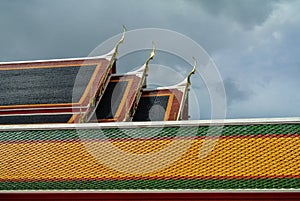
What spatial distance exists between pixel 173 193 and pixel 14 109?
10364 millimetres

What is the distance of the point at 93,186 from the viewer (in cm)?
889

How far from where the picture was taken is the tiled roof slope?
8.88 m

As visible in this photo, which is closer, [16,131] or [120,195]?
[120,195]

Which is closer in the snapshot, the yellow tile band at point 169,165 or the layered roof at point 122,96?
the yellow tile band at point 169,165

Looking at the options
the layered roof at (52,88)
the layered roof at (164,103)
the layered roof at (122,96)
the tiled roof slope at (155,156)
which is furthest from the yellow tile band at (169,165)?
the layered roof at (164,103)

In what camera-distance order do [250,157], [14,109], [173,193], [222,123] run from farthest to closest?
[14,109]
[222,123]
[250,157]
[173,193]

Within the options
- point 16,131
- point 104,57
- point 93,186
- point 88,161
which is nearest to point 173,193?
point 93,186

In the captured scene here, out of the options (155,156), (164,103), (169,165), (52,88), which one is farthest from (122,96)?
(169,165)

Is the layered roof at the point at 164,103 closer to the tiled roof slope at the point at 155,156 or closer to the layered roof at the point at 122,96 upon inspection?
the layered roof at the point at 122,96

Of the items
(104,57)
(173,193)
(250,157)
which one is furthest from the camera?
(104,57)

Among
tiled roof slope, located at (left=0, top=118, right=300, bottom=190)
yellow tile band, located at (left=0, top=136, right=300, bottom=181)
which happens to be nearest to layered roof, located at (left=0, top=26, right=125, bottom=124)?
tiled roof slope, located at (left=0, top=118, right=300, bottom=190)

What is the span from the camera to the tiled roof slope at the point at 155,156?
888cm

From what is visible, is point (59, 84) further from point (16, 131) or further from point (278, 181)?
point (278, 181)

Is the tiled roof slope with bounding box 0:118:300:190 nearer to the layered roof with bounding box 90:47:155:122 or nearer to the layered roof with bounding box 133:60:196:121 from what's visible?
the layered roof with bounding box 90:47:155:122
